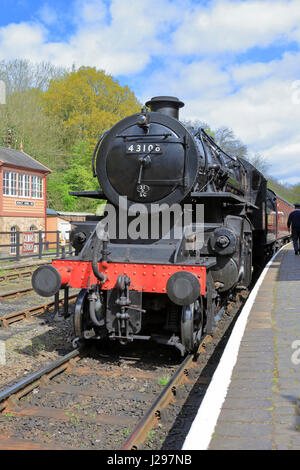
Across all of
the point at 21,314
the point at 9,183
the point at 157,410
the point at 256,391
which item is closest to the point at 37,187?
the point at 9,183

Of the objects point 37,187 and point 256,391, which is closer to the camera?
point 256,391

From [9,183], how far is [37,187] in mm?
2532

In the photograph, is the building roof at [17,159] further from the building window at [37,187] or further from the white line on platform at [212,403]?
the white line on platform at [212,403]

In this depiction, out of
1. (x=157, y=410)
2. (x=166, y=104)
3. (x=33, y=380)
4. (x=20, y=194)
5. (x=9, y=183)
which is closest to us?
(x=157, y=410)

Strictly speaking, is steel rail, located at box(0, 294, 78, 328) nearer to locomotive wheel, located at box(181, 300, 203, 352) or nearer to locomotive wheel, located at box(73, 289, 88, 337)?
locomotive wheel, located at box(73, 289, 88, 337)

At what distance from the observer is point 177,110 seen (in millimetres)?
6512

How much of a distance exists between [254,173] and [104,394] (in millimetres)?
7397

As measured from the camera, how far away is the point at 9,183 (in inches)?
891

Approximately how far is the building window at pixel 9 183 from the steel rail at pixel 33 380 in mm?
18642

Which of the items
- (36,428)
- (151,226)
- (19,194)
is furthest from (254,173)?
(19,194)

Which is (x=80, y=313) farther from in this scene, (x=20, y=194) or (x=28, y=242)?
(x=20, y=194)

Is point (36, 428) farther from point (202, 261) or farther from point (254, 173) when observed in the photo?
point (254, 173)

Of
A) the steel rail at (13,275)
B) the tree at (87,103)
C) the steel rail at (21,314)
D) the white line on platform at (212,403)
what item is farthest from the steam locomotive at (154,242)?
the tree at (87,103)

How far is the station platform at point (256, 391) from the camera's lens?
2613 mm
